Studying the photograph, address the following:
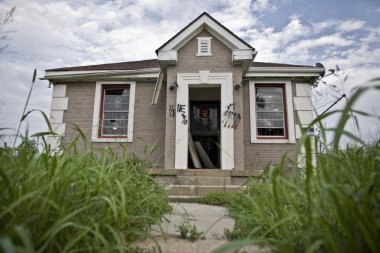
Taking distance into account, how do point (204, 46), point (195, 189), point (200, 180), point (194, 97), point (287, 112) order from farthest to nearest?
point (194, 97)
point (287, 112)
point (204, 46)
point (200, 180)
point (195, 189)

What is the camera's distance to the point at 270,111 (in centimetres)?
760

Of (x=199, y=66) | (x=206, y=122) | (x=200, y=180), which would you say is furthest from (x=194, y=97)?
(x=200, y=180)

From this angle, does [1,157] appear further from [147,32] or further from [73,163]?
[147,32]

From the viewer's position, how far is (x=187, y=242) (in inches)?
68.0

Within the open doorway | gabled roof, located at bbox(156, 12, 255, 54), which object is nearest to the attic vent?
gabled roof, located at bbox(156, 12, 255, 54)

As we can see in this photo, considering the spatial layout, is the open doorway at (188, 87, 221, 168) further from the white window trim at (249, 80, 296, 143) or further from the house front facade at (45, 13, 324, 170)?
the white window trim at (249, 80, 296, 143)

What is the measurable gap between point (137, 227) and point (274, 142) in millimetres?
6190

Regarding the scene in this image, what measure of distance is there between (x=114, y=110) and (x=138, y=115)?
84cm

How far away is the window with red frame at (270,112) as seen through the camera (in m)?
7.48

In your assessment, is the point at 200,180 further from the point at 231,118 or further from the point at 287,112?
the point at 287,112

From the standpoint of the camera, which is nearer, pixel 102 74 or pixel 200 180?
pixel 200 180

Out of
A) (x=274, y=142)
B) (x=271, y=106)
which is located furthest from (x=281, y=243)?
(x=271, y=106)

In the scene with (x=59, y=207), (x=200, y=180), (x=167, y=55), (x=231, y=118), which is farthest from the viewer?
(x=167, y=55)

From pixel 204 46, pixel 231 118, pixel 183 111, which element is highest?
pixel 204 46
